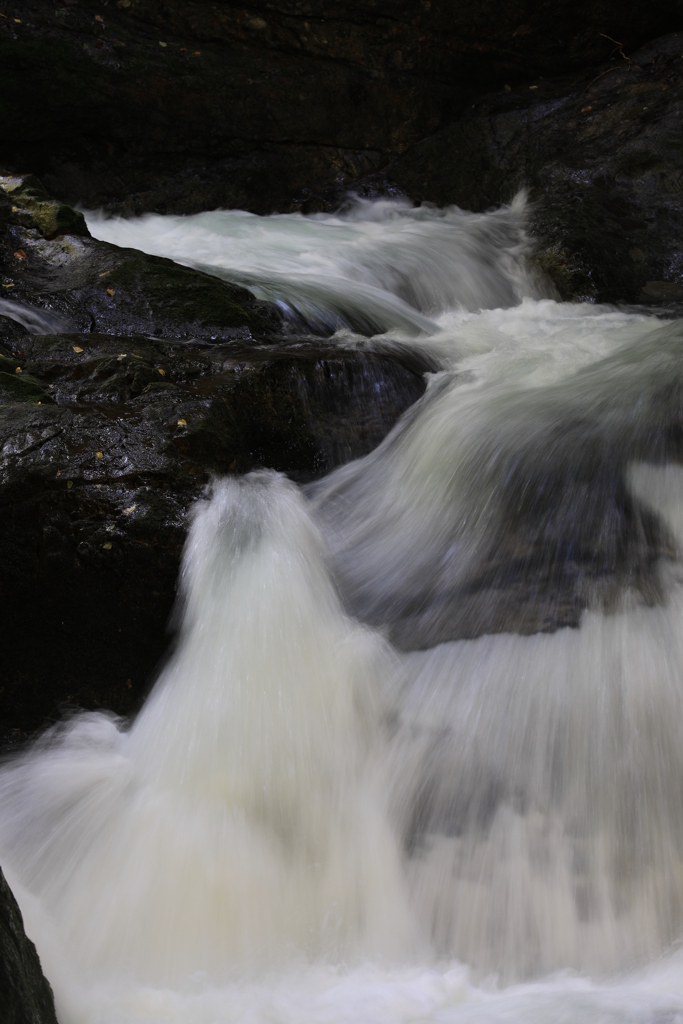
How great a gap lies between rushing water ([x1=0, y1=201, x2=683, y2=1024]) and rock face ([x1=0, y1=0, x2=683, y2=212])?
5685 millimetres

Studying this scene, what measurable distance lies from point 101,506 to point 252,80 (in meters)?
6.73

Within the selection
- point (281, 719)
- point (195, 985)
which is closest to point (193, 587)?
point (281, 719)

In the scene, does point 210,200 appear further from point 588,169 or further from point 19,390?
point 19,390

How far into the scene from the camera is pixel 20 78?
7336 millimetres

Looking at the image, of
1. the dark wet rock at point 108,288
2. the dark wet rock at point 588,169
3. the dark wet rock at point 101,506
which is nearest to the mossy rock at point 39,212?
the dark wet rock at point 108,288

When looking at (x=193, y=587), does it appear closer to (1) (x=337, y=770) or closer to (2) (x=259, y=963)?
(1) (x=337, y=770)

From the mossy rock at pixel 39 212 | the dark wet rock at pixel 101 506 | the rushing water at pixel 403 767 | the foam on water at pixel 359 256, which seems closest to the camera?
the rushing water at pixel 403 767

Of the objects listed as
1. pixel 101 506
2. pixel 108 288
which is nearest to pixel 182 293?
pixel 108 288

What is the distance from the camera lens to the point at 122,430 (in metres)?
3.53

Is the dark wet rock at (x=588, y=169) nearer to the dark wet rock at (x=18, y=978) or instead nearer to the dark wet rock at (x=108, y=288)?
the dark wet rock at (x=108, y=288)

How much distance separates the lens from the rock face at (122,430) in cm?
317

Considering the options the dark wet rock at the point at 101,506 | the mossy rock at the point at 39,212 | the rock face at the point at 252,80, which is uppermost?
the rock face at the point at 252,80

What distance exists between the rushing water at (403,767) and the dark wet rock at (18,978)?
0.98ft

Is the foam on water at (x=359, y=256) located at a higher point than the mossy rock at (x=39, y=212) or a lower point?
lower
